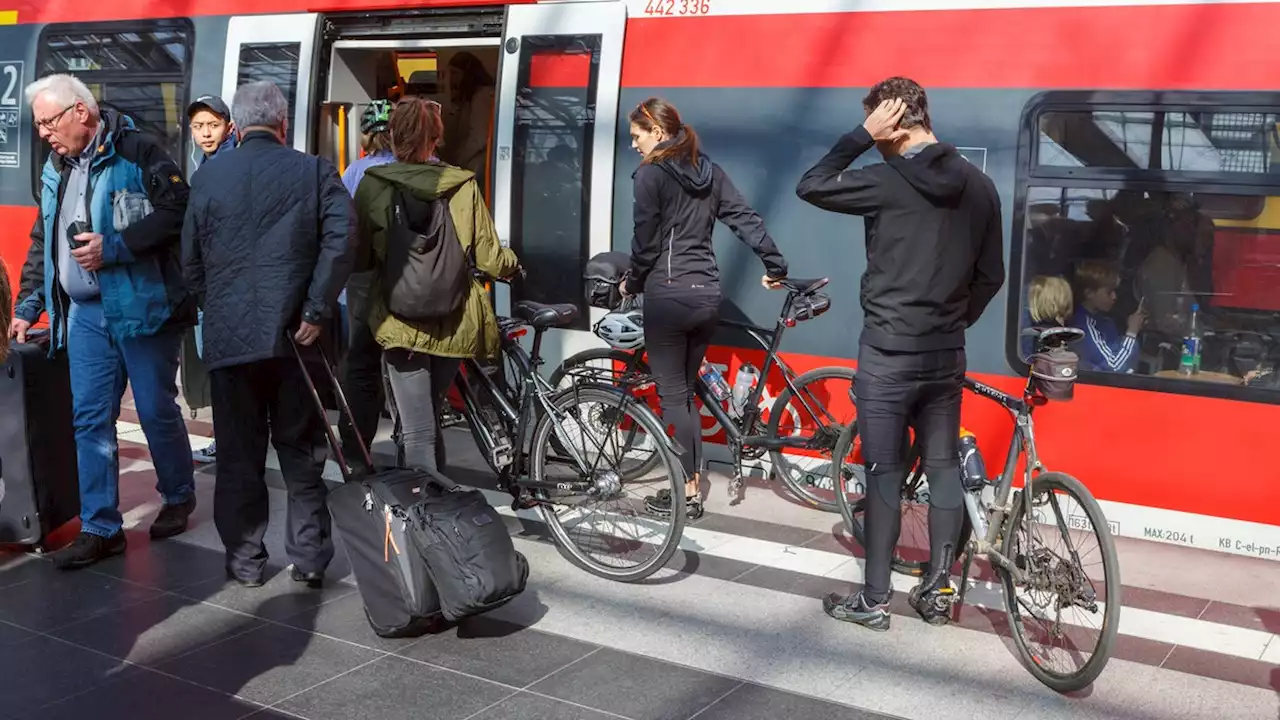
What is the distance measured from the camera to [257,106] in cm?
500

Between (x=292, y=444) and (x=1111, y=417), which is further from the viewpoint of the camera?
(x=1111, y=417)

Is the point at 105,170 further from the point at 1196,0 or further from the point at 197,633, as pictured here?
the point at 1196,0

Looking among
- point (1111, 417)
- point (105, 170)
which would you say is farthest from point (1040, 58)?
point (105, 170)

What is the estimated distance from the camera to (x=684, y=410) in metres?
6.12

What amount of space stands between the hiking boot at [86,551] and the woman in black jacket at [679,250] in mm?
2354

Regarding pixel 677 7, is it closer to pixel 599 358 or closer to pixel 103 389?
pixel 599 358

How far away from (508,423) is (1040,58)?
2758 millimetres

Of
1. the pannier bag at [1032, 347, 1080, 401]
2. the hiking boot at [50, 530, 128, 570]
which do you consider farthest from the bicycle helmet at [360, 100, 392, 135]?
the pannier bag at [1032, 347, 1080, 401]

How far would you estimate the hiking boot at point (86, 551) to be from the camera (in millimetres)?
5504

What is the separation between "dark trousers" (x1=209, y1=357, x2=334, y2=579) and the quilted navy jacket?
0.57ft

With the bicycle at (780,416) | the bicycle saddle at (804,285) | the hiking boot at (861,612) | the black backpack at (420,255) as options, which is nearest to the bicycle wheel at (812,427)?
the bicycle at (780,416)

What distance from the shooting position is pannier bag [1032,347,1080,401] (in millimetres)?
4391

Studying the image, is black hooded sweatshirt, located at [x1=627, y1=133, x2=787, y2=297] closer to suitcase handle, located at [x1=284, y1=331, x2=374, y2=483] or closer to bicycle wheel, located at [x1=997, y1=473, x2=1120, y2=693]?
suitcase handle, located at [x1=284, y1=331, x2=374, y2=483]

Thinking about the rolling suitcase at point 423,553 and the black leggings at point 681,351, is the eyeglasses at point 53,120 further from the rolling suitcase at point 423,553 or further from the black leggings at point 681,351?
the black leggings at point 681,351
